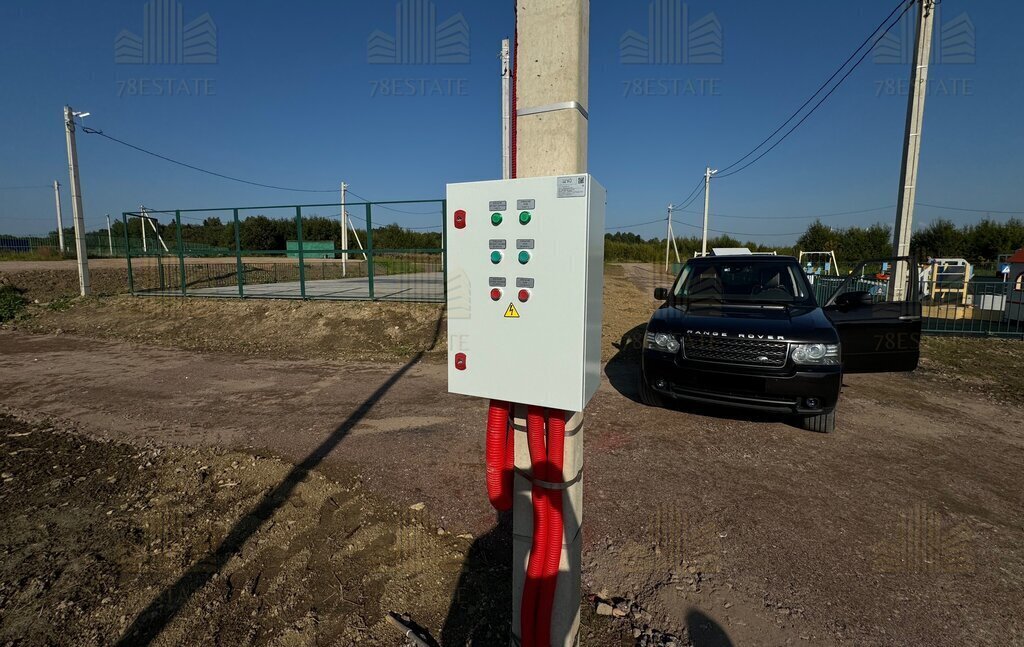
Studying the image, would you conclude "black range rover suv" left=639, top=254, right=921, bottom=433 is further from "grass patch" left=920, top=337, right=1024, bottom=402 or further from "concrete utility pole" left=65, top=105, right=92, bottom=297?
"concrete utility pole" left=65, top=105, right=92, bottom=297

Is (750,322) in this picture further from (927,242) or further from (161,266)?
(927,242)

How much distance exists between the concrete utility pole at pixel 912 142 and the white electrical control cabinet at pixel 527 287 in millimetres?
10756

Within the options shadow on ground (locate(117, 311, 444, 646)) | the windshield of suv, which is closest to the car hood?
the windshield of suv

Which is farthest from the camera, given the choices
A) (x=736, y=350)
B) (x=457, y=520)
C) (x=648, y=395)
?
(x=648, y=395)

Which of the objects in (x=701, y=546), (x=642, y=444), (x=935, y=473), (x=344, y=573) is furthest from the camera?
(x=642, y=444)

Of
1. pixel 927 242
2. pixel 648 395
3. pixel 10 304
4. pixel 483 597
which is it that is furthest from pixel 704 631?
pixel 927 242

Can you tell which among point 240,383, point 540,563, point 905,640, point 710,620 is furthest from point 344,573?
point 240,383

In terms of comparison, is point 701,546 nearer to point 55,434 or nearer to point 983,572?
point 983,572

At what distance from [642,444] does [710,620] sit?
2095 millimetres

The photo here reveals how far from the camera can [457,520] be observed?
10.3 ft

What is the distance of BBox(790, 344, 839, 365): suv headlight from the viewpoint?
164 inches

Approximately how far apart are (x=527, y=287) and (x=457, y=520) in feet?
6.56

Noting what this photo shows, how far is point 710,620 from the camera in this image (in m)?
2.31

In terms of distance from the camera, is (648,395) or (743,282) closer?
(648,395)
